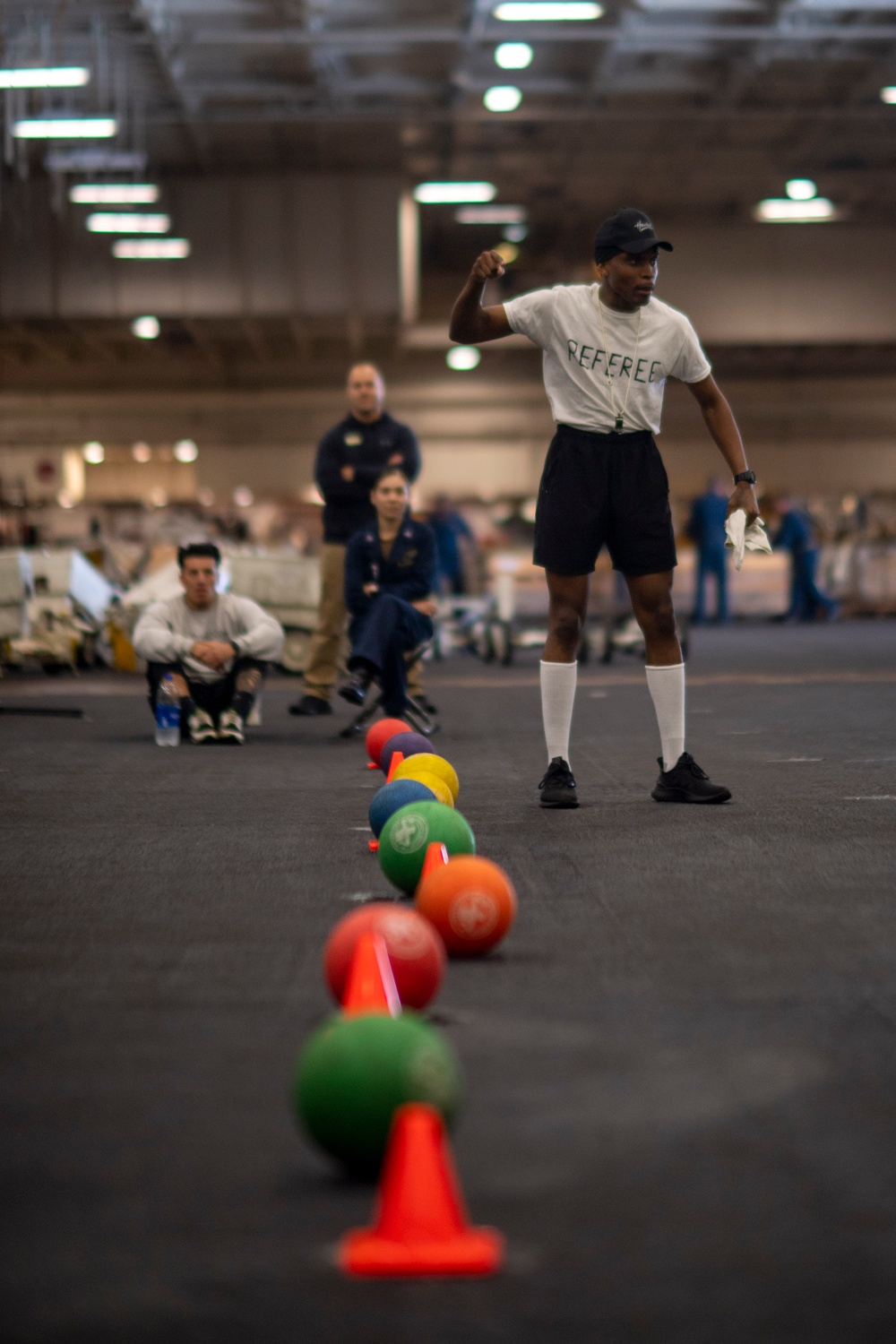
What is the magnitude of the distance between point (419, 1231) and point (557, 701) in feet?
12.0

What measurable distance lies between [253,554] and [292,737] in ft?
14.2

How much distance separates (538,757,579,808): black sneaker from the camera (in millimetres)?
5273

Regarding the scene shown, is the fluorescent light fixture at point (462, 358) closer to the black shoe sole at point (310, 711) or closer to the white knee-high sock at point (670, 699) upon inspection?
the black shoe sole at point (310, 711)

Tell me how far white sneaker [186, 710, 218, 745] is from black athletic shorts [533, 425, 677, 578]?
3.04 meters

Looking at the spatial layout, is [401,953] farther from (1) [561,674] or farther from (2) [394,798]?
(1) [561,674]

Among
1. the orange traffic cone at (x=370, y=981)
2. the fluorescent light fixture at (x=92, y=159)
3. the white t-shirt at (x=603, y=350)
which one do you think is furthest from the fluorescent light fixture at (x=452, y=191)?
the orange traffic cone at (x=370, y=981)

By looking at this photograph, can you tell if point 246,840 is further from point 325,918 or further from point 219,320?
point 219,320

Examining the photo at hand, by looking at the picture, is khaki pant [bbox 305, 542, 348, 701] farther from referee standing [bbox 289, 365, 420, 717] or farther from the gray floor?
the gray floor

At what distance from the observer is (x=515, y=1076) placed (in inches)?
95.5

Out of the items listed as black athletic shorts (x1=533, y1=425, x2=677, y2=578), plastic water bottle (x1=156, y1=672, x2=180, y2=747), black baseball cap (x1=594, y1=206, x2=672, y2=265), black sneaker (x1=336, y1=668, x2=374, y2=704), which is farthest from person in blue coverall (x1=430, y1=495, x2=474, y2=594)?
black baseball cap (x1=594, y1=206, x2=672, y2=265)

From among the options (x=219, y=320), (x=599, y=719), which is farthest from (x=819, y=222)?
(x=599, y=719)

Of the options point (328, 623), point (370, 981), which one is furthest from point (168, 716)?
point (370, 981)

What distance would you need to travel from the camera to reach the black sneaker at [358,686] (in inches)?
283

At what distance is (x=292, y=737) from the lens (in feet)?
26.1
